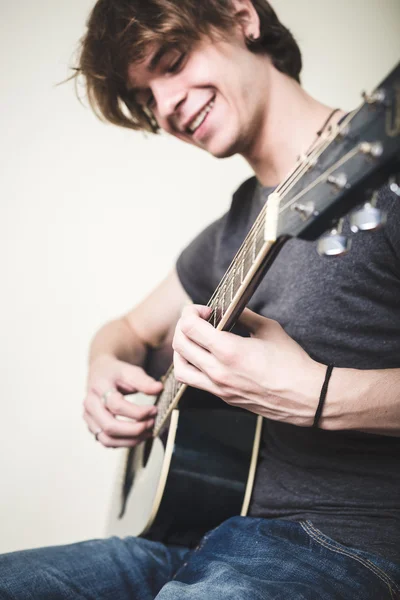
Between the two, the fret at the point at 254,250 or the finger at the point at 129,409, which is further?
the finger at the point at 129,409

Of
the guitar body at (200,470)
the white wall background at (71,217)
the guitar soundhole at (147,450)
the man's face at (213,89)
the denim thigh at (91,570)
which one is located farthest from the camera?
the white wall background at (71,217)

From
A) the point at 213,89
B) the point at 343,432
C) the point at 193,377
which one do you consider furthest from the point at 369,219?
the point at 213,89

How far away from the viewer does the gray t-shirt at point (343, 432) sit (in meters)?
0.84

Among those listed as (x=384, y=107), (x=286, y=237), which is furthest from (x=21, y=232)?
(x=384, y=107)

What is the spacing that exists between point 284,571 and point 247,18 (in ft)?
3.82

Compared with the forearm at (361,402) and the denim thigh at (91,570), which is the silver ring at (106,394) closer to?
the denim thigh at (91,570)

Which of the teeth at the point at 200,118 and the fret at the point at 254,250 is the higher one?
the teeth at the point at 200,118

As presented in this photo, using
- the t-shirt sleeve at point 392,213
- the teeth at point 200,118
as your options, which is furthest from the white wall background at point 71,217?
the t-shirt sleeve at point 392,213

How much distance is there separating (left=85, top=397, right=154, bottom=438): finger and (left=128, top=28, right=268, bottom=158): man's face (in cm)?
64

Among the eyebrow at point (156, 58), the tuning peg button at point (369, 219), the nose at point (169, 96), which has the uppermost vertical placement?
the eyebrow at point (156, 58)

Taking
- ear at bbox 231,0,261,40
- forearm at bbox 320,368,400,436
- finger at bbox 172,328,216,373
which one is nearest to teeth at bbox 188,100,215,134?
ear at bbox 231,0,261,40

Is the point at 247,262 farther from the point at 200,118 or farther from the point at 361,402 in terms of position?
the point at 200,118

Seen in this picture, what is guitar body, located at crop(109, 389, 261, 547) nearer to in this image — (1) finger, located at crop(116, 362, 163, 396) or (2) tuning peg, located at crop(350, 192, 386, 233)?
(1) finger, located at crop(116, 362, 163, 396)

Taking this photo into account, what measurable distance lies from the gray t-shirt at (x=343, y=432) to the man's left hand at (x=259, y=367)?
19cm
